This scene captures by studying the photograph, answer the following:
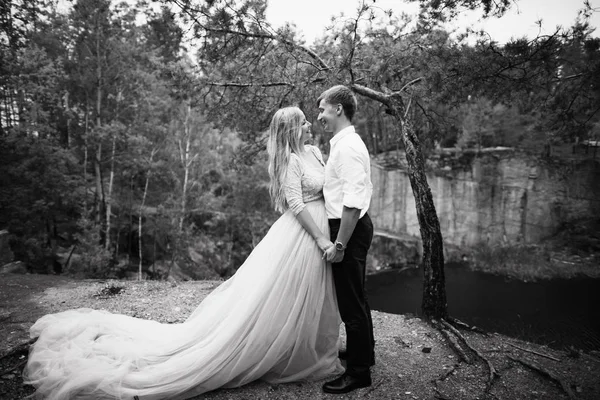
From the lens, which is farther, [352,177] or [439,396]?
[439,396]

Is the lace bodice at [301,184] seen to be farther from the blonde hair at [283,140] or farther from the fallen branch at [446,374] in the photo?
the fallen branch at [446,374]

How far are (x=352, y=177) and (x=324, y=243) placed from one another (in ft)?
1.93

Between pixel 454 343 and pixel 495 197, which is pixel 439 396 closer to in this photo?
pixel 454 343

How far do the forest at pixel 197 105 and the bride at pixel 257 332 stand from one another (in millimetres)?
2861

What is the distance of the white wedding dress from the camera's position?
2.46 meters

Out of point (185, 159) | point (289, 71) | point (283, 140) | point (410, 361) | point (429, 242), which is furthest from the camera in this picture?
point (185, 159)

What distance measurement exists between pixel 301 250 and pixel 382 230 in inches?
728

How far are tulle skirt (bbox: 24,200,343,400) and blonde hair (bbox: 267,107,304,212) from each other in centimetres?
39

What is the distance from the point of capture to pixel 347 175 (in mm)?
2516

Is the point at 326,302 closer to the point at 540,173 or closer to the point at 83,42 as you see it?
the point at 83,42

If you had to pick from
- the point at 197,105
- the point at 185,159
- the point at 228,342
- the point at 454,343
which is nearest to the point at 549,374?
the point at 454,343

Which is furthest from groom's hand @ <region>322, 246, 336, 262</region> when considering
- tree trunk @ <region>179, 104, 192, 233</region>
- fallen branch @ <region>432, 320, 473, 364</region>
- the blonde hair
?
tree trunk @ <region>179, 104, 192, 233</region>

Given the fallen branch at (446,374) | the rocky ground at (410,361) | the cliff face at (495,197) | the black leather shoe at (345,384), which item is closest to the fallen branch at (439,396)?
the rocky ground at (410,361)

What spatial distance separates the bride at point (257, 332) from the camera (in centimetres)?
252
